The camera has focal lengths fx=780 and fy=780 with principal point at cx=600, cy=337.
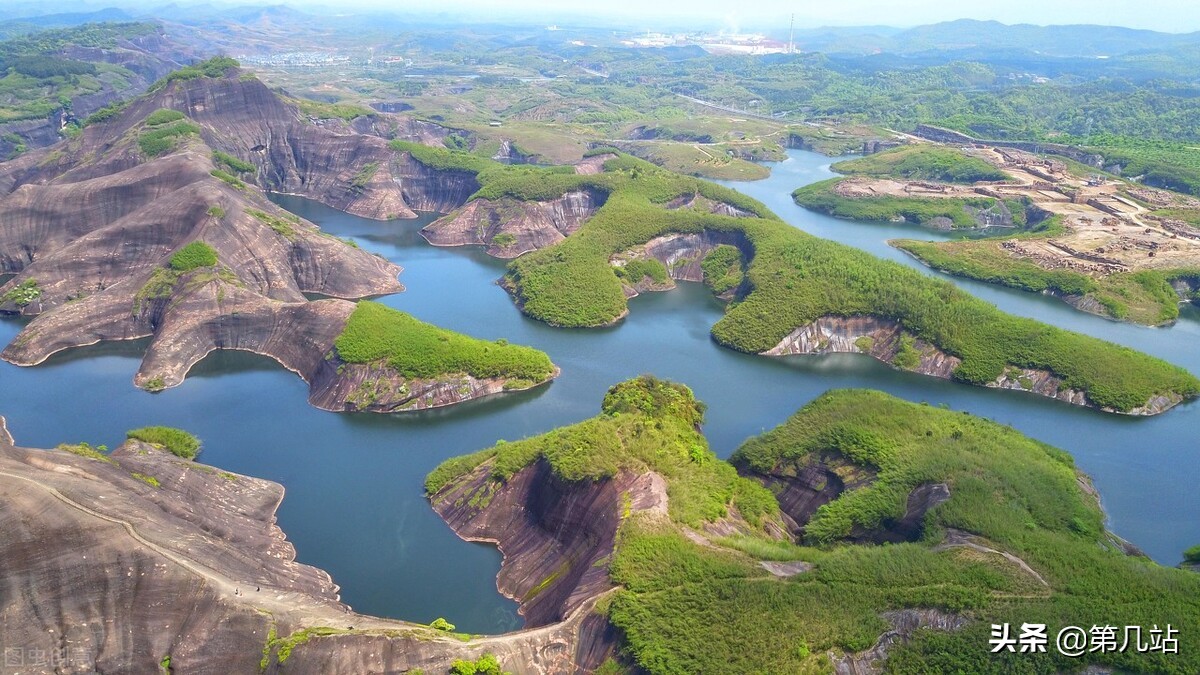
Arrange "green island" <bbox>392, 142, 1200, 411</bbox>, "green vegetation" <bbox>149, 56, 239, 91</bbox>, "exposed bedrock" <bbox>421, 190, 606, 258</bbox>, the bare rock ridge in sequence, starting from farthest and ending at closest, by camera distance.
Answer: "green vegetation" <bbox>149, 56, 239, 91</bbox>, "exposed bedrock" <bbox>421, 190, 606, 258</bbox>, "green island" <bbox>392, 142, 1200, 411</bbox>, the bare rock ridge

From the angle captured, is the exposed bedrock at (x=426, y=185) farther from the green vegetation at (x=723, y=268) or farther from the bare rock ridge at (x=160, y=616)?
the bare rock ridge at (x=160, y=616)

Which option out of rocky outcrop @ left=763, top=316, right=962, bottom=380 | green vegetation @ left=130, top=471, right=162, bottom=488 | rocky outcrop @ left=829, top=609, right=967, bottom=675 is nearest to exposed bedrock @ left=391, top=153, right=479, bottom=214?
rocky outcrop @ left=763, top=316, right=962, bottom=380

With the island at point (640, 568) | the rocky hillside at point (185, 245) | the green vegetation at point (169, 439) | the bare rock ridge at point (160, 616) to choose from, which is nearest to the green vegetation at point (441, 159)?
the rocky hillside at point (185, 245)

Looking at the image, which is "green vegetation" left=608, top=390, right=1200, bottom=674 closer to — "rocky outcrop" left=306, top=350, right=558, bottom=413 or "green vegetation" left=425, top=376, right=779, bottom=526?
"green vegetation" left=425, top=376, right=779, bottom=526

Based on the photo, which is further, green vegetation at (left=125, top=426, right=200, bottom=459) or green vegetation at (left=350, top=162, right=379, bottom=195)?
green vegetation at (left=350, top=162, right=379, bottom=195)

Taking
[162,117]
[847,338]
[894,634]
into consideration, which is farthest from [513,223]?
[894,634]

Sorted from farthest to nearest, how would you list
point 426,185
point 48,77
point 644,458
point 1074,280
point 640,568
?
point 48,77 < point 426,185 < point 1074,280 < point 644,458 < point 640,568

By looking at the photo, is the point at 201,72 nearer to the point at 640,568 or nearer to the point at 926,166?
the point at 640,568
